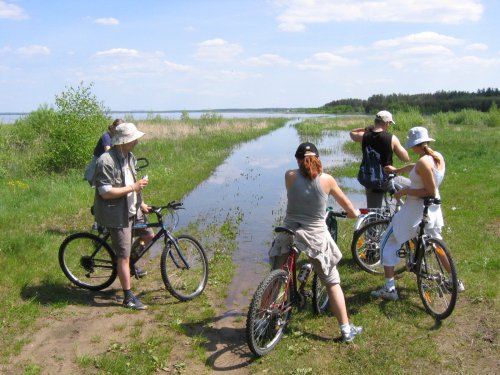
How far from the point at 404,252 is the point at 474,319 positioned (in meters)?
1.07

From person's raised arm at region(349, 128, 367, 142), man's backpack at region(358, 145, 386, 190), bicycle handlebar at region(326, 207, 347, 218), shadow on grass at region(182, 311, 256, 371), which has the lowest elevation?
shadow on grass at region(182, 311, 256, 371)

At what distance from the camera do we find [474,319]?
4859 mm

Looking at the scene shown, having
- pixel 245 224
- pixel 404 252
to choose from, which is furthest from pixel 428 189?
pixel 245 224

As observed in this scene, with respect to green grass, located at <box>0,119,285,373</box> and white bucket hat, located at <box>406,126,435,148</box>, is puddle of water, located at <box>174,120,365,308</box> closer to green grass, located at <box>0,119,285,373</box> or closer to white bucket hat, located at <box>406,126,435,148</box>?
green grass, located at <box>0,119,285,373</box>

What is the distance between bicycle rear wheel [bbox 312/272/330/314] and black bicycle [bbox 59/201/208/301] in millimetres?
1602

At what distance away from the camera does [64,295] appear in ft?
18.8

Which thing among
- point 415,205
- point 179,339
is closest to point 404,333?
point 415,205

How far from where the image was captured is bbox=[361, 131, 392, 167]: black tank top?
626 centimetres

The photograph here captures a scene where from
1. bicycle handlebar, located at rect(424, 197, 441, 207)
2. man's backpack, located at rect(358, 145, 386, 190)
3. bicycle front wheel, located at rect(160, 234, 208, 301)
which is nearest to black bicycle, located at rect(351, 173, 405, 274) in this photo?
man's backpack, located at rect(358, 145, 386, 190)

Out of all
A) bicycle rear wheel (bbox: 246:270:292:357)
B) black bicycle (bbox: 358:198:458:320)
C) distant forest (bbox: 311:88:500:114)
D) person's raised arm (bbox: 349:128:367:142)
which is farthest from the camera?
distant forest (bbox: 311:88:500:114)

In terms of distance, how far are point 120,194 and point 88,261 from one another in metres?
Answer: 1.35

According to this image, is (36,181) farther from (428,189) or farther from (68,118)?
(428,189)

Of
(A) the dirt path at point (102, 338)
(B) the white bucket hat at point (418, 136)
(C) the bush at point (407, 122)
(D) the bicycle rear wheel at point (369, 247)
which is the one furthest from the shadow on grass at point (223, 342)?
(C) the bush at point (407, 122)

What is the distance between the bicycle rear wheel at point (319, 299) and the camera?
4.90 m
